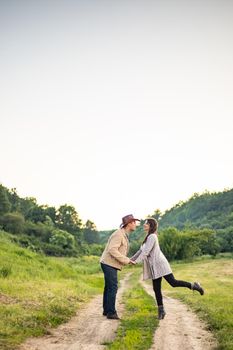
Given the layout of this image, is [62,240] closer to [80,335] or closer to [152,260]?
[152,260]

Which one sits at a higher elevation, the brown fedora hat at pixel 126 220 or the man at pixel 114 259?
the brown fedora hat at pixel 126 220

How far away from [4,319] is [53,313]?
1.80 meters

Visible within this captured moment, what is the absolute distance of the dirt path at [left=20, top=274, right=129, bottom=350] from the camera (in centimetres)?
764

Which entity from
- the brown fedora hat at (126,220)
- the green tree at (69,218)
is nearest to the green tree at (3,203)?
the green tree at (69,218)

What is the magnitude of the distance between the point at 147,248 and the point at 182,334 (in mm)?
2651

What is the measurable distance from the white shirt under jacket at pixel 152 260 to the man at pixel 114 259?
41 cm

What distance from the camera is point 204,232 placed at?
81438 millimetres

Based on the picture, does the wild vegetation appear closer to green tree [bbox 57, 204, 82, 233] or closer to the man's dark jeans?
green tree [bbox 57, 204, 82, 233]

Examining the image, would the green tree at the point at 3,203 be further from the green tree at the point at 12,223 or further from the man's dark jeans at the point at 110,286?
the man's dark jeans at the point at 110,286

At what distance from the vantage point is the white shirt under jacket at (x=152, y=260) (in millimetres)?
10750

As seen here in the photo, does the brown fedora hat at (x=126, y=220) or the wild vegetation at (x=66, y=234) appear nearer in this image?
the brown fedora hat at (x=126, y=220)

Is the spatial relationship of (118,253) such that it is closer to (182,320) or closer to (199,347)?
(182,320)

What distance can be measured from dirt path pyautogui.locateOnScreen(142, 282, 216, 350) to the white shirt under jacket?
48.2 inches

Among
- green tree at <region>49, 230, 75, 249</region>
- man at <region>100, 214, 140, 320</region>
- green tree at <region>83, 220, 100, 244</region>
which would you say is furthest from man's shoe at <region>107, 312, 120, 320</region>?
green tree at <region>83, 220, 100, 244</region>
